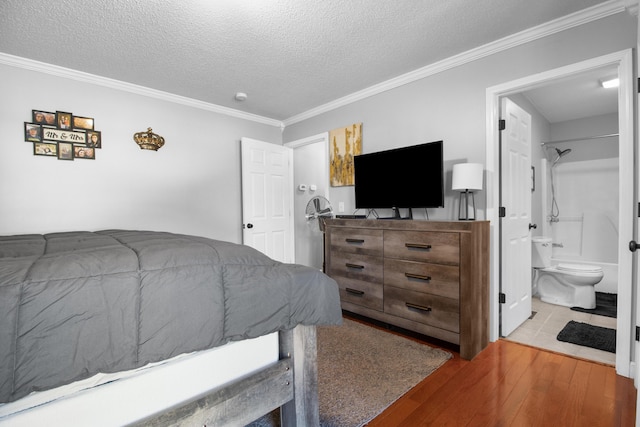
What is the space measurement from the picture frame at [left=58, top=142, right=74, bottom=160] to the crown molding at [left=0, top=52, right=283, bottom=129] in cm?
63

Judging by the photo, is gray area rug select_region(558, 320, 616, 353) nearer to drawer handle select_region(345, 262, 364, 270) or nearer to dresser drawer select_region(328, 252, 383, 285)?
dresser drawer select_region(328, 252, 383, 285)

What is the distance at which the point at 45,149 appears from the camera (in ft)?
8.73

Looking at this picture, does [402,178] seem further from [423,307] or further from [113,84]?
[113,84]

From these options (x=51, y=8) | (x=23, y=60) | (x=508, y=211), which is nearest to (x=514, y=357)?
(x=508, y=211)

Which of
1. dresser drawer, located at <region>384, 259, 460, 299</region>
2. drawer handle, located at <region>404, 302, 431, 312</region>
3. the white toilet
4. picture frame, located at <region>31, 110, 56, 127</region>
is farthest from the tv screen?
picture frame, located at <region>31, 110, 56, 127</region>

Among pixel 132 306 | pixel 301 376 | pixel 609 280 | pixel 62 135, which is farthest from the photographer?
pixel 609 280

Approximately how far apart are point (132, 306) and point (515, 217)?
290 cm

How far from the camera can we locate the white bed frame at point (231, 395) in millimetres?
876

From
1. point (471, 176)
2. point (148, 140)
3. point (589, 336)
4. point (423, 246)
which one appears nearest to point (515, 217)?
point (471, 176)

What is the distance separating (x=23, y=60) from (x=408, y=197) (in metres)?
3.56

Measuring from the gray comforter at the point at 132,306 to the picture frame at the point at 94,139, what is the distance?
6.77 feet

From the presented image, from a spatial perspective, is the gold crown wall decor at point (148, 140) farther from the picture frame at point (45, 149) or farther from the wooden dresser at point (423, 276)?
the wooden dresser at point (423, 276)

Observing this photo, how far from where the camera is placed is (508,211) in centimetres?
253

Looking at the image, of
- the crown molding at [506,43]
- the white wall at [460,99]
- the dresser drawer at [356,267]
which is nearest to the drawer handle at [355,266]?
the dresser drawer at [356,267]
